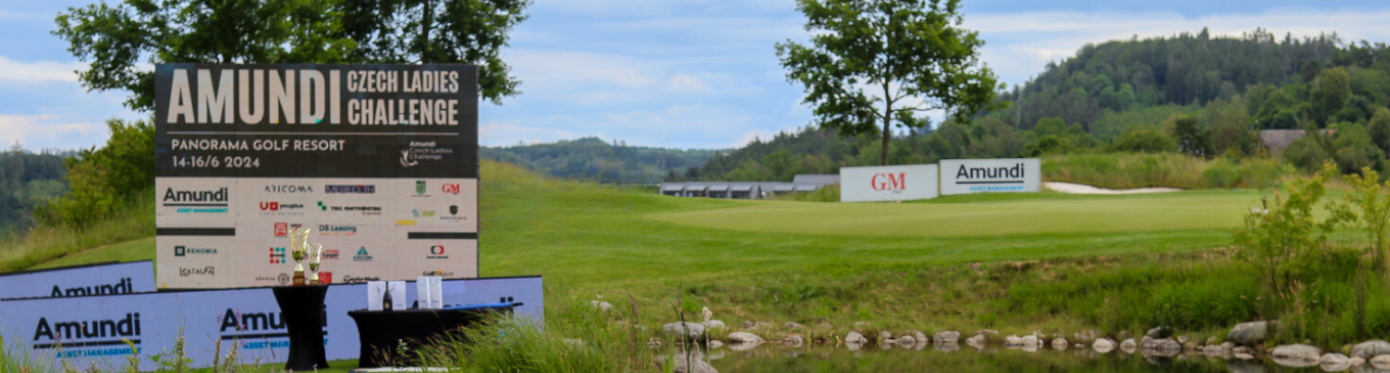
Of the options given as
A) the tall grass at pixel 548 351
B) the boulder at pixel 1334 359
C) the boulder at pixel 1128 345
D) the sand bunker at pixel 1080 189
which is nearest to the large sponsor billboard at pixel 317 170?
the tall grass at pixel 548 351

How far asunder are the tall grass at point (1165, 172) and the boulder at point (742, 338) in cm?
2827

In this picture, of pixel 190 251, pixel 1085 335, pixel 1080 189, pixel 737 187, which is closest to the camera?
pixel 190 251

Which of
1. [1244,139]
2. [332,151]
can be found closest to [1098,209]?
[332,151]

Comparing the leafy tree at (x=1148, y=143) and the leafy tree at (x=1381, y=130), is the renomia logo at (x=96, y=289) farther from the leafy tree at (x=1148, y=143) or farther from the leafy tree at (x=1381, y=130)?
the leafy tree at (x=1381, y=130)

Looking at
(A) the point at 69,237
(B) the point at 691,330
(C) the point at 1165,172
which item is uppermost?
(C) the point at 1165,172

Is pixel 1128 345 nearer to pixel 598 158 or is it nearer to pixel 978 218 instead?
pixel 978 218

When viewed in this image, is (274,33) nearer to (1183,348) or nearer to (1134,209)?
(1134,209)

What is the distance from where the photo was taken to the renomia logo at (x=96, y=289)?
15.8 meters

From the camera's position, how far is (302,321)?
39.0 ft

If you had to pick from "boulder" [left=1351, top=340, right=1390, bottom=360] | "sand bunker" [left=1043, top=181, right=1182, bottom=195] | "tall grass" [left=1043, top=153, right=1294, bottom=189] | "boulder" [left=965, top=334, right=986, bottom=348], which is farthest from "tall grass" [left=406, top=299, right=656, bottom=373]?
"tall grass" [left=1043, top=153, right=1294, bottom=189]

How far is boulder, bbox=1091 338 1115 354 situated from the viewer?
18402 millimetres

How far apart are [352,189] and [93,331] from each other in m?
3.97

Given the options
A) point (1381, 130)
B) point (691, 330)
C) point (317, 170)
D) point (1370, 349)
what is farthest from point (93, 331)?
point (1381, 130)

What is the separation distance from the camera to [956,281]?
820 inches
